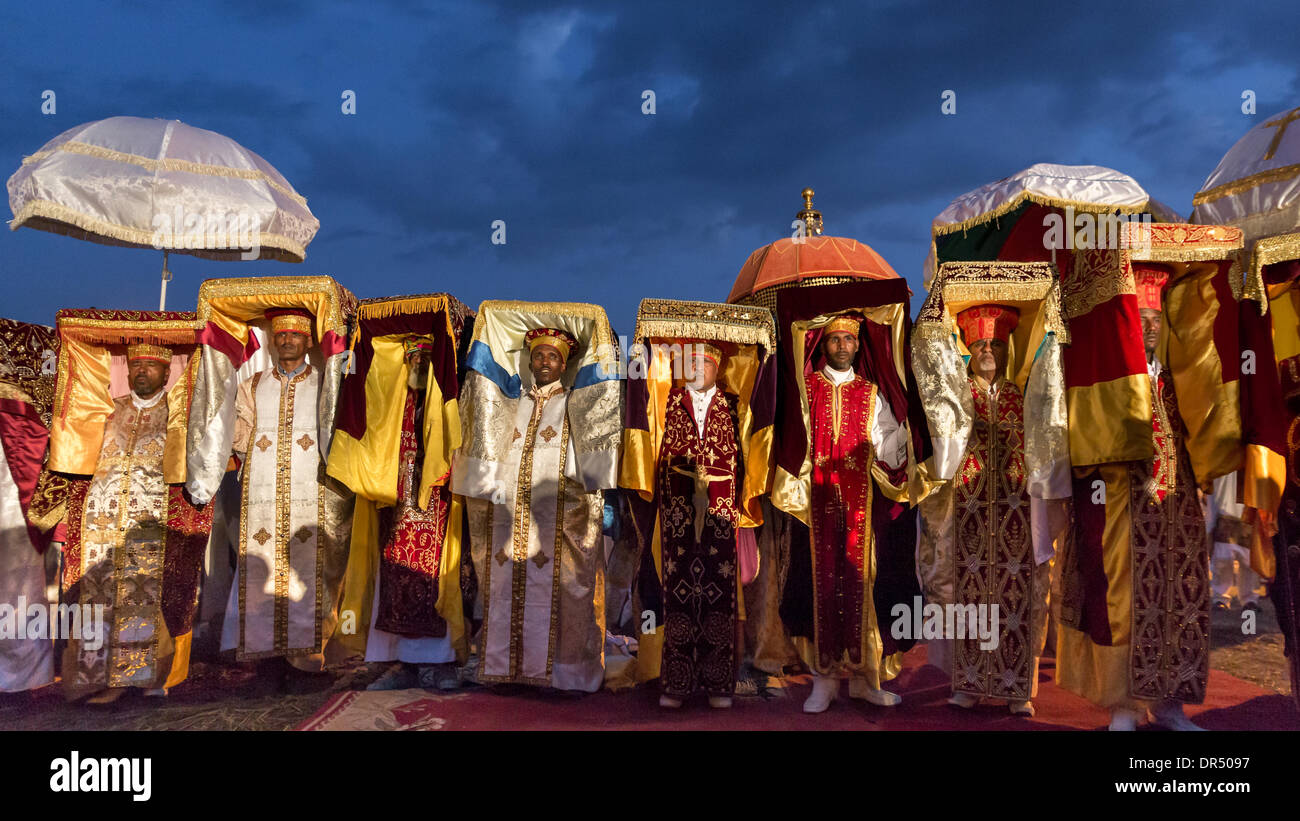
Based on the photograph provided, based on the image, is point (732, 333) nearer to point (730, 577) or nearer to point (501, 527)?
point (730, 577)

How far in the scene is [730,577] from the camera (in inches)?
194

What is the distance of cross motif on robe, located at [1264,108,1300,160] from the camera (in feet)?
17.3

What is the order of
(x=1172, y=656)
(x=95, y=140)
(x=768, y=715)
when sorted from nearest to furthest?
(x=1172, y=656)
(x=768, y=715)
(x=95, y=140)

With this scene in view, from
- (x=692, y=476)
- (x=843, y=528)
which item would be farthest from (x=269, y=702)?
(x=843, y=528)

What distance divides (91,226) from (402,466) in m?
3.03

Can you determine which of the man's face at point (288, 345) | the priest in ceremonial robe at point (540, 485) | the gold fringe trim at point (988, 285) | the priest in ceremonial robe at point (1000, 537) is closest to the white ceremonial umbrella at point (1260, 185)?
the gold fringe trim at point (988, 285)

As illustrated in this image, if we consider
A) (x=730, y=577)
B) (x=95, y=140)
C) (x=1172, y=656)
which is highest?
(x=95, y=140)

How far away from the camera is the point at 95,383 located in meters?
5.46

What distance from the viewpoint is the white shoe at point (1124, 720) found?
4.23 m

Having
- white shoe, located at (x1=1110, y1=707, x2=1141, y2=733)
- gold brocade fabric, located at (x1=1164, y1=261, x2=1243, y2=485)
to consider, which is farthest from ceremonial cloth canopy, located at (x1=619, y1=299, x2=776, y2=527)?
gold brocade fabric, located at (x1=1164, y1=261, x2=1243, y2=485)

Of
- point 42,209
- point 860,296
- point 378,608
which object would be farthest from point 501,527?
point 42,209

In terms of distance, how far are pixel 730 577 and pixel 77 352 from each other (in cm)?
488

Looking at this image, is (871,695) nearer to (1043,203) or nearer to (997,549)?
(997,549)

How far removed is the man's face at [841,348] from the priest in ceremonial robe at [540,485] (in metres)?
1.49
